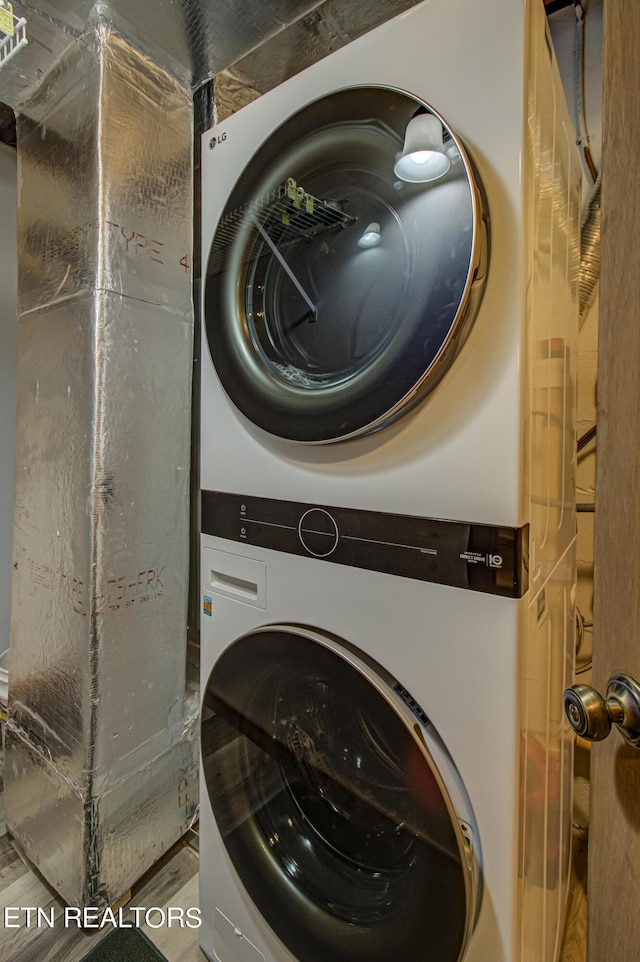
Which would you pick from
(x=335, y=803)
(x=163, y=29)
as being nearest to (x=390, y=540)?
(x=335, y=803)

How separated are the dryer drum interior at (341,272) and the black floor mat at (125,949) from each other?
1275 mm

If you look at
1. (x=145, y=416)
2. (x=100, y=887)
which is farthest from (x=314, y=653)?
(x=100, y=887)

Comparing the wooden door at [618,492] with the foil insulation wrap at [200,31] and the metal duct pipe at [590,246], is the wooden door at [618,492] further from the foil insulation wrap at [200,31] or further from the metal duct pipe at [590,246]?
the foil insulation wrap at [200,31]

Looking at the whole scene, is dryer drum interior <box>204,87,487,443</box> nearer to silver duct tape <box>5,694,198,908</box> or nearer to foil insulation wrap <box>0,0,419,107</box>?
foil insulation wrap <box>0,0,419,107</box>

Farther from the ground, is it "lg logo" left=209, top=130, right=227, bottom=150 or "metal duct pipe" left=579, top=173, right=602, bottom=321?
"lg logo" left=209, top=130, right=227, bottom=150

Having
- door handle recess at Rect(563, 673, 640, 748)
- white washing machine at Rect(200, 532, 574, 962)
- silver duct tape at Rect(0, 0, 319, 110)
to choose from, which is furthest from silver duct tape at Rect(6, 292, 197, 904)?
door handle recess at Rect(563, 673, 640, 748)

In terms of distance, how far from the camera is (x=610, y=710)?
0.46m

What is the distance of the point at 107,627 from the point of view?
1.11m

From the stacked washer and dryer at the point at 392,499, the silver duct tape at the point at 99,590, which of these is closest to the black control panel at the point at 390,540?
the stacked washer and dryer at the point at 392,499

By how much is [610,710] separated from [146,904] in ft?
4.47

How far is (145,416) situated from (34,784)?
1.07 metres

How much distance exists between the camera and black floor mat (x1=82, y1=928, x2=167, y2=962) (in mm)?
1053

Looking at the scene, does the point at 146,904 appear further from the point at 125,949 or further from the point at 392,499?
the point at 392,499

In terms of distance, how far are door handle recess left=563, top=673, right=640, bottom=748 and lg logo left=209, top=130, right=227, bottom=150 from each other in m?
1.11
